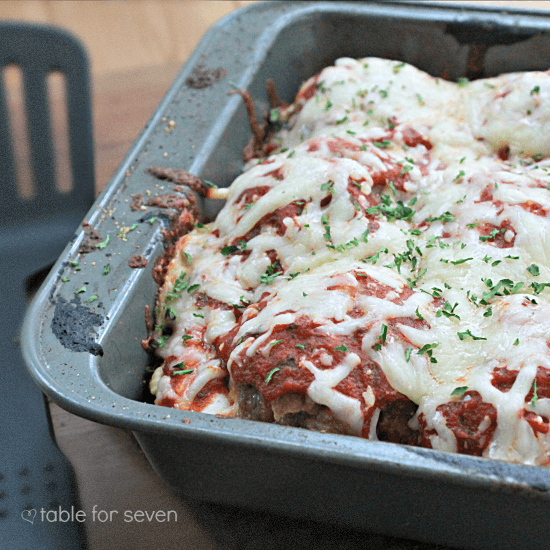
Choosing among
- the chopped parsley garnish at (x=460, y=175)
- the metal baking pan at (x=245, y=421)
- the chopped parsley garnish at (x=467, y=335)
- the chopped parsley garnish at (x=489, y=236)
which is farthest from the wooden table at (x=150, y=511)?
the chopped parsley garnish at (x=460, y=175)

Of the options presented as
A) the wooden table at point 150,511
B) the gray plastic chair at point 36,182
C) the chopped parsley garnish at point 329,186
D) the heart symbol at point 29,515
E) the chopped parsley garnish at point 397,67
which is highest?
the chopped parsley garnish at point 397,67

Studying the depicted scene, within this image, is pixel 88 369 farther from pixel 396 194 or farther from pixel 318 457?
pixel 396 194

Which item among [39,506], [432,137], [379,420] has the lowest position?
[39,506]

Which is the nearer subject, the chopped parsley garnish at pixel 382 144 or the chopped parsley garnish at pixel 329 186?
the chopped parsley garnish at pixel 329 186

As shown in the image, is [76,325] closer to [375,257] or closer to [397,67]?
[375,257]

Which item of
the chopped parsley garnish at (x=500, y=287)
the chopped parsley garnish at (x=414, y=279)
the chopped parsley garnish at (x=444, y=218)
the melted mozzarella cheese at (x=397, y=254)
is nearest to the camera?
the melted mozzarella cheese at (x=397, y=254)

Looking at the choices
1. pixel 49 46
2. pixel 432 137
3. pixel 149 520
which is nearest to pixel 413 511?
pixel 149 520

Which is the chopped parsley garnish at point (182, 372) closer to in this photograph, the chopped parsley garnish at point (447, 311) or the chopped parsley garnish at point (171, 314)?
the chopped parsley garnish at point (171, 314)
